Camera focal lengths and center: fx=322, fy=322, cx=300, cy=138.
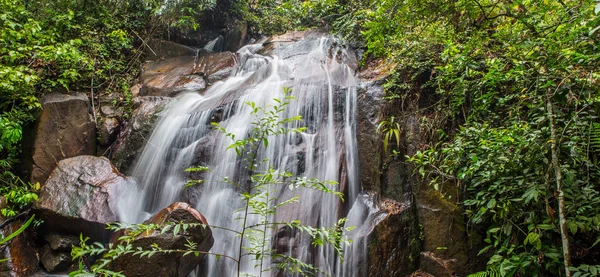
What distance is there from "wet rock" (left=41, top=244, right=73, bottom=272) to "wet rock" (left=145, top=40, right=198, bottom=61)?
546cm

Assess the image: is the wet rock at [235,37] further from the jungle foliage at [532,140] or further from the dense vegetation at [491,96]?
the jungle foliage at [532,140]

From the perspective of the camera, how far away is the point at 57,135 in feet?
18.7

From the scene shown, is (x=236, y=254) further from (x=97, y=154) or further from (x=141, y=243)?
(x=97, y=154)

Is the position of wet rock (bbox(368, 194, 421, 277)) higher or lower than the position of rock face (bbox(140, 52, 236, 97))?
lower

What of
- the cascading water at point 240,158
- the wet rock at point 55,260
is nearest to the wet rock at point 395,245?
the cascading water at point 240,158

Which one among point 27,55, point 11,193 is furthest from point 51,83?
point 11,193

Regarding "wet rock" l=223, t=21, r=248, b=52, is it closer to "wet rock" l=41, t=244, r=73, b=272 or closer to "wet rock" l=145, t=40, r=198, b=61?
"wet rock" l=145, t=40, r=198, b=61

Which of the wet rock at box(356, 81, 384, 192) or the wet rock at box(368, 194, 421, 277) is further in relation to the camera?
the wet rock at box(356, 81, 384, 192)

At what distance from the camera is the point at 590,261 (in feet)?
10.4

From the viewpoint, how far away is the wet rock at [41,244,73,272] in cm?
451

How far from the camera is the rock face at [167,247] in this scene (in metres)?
3.62

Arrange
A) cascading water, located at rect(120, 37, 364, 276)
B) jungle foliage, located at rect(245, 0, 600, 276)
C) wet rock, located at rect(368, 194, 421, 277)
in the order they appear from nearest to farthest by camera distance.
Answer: jungle foliage, located at rect(245, 0, 600, 276), wet rock, located at rect(368, 194, 421, 277), cascading water, located at rect(120, 37, 364, 276)

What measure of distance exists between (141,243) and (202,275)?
3.41 ft

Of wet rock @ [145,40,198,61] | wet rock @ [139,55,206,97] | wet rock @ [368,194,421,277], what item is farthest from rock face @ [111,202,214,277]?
wet rock @ [145,40,198,61]
